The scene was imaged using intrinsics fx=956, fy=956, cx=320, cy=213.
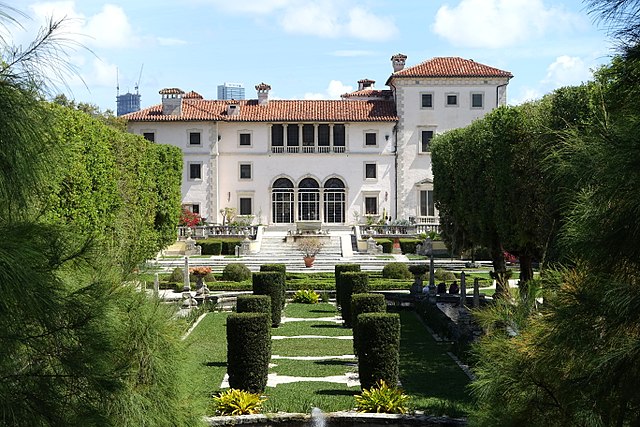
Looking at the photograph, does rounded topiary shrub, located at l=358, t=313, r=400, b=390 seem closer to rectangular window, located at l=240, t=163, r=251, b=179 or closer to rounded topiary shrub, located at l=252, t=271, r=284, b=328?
rounded topiary shrub, located at l=252, t=271, r=284, b=328

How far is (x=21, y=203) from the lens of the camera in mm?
5840

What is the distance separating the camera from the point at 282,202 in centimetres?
5803

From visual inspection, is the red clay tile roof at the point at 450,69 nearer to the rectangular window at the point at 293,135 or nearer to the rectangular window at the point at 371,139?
the rectangular window at the point at 371,139

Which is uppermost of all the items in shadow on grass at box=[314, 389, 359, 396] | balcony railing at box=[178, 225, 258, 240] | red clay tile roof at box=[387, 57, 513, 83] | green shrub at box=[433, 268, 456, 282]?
red clay tile roof at box=[387, 57, 513, 83]

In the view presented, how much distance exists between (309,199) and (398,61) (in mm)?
10580

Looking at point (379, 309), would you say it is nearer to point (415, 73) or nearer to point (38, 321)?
point (38, 321)

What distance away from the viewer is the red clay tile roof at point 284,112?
57775 mm

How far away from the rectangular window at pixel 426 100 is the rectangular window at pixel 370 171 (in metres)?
4.72

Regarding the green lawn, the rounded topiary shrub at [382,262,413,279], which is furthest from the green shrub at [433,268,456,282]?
the green lawn

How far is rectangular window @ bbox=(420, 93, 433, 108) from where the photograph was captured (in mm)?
57906

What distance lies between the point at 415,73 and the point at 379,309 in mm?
40543

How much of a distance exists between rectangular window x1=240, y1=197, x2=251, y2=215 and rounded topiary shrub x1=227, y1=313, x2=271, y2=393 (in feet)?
138

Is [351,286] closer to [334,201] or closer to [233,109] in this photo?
[334,201]

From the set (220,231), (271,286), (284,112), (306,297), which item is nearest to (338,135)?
(284,112)
